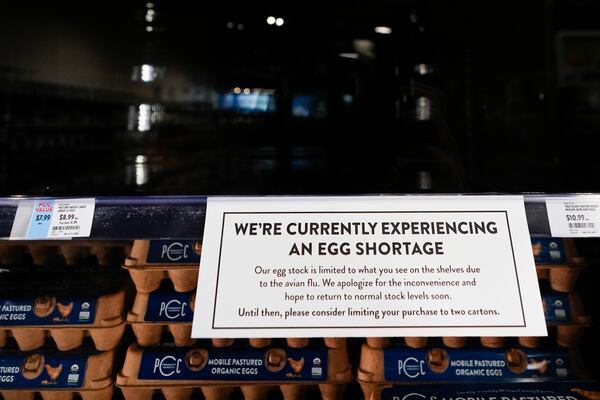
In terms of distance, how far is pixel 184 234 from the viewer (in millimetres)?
566

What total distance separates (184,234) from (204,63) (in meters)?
0.53

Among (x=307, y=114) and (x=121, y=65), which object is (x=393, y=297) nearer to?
(x=307, y=114)

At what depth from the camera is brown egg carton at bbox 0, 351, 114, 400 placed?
71 centimetres

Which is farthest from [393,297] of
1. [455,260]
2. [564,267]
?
[564,267]

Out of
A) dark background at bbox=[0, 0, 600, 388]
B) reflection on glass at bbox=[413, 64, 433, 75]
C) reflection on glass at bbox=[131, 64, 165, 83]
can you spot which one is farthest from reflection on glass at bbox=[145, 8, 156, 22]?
reflection on glass at bbox=[413, 64, 433, 75]

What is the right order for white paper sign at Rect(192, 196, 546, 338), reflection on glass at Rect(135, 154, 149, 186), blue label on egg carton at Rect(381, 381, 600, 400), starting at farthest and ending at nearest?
reflection on glass at Rect(135, 154, 149, 186) → blue label on egg carton at Rect(381, 381, 600, 400) → white paper sign at Rect(192, 196, 546, 338)

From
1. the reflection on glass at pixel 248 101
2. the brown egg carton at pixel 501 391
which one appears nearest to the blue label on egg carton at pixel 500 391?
the brown egg carton at pixel 501 391

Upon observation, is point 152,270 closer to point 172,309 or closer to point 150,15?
point 172,309

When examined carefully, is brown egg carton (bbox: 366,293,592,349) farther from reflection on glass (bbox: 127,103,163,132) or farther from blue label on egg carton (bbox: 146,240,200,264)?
reflection on glass (bbox: 127,103,163,132)

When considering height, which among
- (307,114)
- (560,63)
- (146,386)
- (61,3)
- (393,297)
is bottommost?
(146,386)

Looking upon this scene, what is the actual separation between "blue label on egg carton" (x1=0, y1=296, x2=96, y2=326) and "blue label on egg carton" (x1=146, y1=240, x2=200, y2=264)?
0.43ft

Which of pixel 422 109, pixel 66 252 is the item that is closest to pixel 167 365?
pixel 66 252

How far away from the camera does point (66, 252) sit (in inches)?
31.7

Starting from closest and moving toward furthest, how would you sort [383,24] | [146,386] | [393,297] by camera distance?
[393,297]
[146,386]
[383,24]
